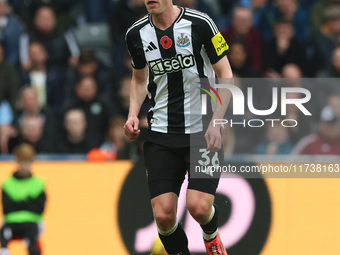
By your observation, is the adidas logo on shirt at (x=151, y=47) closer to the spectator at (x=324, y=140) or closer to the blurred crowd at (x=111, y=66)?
the blurred crowd at (x=111, y=66)

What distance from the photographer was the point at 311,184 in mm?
9234

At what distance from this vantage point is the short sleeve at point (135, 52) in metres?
7.09

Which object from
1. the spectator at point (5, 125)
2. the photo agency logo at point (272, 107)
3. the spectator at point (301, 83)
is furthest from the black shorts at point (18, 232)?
the spectator at point (301, 83)

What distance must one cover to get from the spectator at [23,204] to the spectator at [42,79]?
229cm

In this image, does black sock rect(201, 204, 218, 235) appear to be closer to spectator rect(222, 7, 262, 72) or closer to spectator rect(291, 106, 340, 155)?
spectator rect(291, 106, 340, 155)

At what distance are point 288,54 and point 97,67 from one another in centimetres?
277

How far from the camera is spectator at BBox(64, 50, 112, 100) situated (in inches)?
456

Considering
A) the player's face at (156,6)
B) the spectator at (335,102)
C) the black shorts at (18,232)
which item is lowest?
the black shorts at (18,232)

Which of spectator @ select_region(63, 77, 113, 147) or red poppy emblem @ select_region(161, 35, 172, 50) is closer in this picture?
red poppy emblem @ select_region(161, 35, 172, 50)

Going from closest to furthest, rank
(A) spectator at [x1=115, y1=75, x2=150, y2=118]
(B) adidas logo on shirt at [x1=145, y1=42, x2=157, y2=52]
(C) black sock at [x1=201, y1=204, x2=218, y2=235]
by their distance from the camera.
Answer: (B) adidas logo on shirt at [x1=145, y1=42, x2=157, y2=52]
(C) black sock at [x1=201, y1=204, x2=218, y2=235]
(A) spectator at [x1=115, y1=75, x2=150, y2=118]

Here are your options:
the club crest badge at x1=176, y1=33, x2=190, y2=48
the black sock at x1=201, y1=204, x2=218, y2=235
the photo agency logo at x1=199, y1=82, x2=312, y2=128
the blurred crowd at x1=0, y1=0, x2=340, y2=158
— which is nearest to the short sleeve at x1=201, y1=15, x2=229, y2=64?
the club crest badge at x1=176, y1=33, x2=190, y2=48

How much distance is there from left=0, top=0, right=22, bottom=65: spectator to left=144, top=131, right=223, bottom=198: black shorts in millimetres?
6018

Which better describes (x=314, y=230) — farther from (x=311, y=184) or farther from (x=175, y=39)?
(x=175, y=39)

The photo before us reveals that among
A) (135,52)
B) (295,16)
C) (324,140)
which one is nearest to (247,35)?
(295,16)
